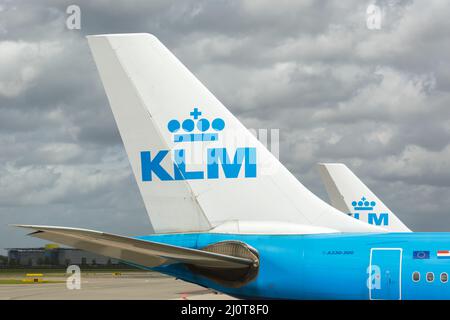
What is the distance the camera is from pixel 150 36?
57.7 feet

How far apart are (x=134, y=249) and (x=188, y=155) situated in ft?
12.2

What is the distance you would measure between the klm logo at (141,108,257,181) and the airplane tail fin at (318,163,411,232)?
21.0 metres

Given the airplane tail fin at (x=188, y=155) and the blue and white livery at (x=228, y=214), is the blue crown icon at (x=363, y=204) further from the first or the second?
the airplane tail fin at (x=188, y=155)

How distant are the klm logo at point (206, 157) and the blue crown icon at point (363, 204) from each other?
73.6ft

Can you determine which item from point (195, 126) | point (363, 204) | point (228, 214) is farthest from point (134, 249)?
point (363, 204)

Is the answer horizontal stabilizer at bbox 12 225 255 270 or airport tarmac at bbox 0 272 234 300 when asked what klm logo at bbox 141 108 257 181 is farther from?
airport tarmac at bbox 0 272 234 300

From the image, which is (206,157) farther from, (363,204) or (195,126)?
(363,204)

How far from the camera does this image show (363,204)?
126 ft

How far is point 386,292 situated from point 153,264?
4884mm

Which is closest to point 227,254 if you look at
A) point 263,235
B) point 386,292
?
point 263,235

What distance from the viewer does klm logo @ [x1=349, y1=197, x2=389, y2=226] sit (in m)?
36.6

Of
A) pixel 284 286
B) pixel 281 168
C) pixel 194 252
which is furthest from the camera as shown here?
pixel 281 168

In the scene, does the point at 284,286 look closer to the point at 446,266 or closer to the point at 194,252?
the point at 194,252

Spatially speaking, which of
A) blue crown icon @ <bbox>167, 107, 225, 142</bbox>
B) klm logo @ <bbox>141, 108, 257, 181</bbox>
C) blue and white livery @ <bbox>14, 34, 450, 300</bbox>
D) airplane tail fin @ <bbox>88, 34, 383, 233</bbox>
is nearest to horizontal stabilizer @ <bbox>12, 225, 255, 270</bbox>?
blue and white livery @ <bbox>14, 34, 450, 300</bbox>
